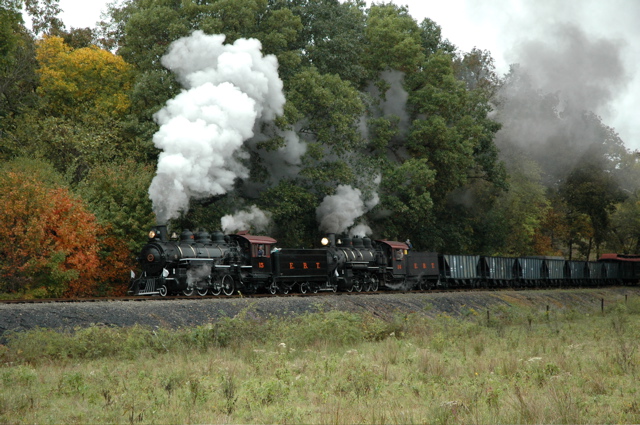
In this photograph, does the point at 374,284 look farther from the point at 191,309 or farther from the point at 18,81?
the point at 18,81

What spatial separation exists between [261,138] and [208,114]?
24.1 feet

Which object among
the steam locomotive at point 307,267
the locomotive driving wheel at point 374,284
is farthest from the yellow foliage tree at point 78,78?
the locomotive driving wheel at point 374,284

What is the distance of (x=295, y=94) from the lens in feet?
119

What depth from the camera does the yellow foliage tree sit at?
1576 inches

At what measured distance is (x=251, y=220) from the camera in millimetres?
34781

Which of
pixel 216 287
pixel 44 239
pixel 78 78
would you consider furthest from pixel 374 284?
pixel 78 78

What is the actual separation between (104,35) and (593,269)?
1720 inches

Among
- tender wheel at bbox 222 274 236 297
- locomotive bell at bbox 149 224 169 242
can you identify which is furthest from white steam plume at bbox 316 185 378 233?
locomotive bell at bbox 149 224 169 242

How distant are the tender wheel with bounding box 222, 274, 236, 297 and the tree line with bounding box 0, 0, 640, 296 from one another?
120 inches

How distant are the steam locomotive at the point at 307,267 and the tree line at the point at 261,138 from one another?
2.52 m

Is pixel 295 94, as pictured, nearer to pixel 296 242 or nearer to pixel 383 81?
pixel 296 242

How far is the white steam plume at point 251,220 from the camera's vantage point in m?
33.0

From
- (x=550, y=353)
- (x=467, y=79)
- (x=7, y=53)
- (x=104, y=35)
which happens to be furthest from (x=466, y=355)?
(x=467, y=79)

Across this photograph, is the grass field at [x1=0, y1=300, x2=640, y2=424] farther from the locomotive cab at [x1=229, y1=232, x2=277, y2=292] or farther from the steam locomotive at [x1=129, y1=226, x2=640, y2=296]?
the locomotive cab at [x1=229, y1=232, x2=277, y2=292]
